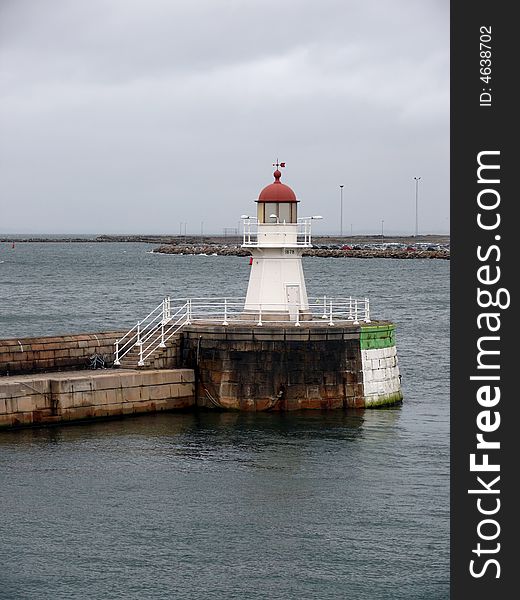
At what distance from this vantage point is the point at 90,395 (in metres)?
24.5

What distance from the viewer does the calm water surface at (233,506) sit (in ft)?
54.9

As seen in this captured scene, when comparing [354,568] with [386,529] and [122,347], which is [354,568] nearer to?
[386,529]

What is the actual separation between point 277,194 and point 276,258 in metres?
1.37

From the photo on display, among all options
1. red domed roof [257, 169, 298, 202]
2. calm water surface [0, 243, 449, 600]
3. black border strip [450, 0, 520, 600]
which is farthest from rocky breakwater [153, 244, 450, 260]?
black border strip [450, 0, 520, 600]

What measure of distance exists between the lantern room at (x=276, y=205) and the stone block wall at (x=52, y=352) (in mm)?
3995

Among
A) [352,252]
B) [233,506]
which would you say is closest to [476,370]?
[233,506]

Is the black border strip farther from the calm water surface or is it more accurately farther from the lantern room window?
the lantern room window

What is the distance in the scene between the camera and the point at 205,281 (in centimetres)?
8794

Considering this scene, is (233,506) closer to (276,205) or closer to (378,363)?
(378,363)

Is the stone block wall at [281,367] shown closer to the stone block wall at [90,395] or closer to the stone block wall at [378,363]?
the stone block wall at [378,363]

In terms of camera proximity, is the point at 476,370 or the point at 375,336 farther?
the point at 375,336

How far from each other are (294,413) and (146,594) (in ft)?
32.3

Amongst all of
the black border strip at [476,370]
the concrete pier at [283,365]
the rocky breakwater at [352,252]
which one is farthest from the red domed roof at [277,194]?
the rocky breakwater at [352,252]

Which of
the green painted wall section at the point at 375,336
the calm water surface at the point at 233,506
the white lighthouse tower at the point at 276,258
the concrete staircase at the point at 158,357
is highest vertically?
the white lighthouse tower at the point at 276,258
